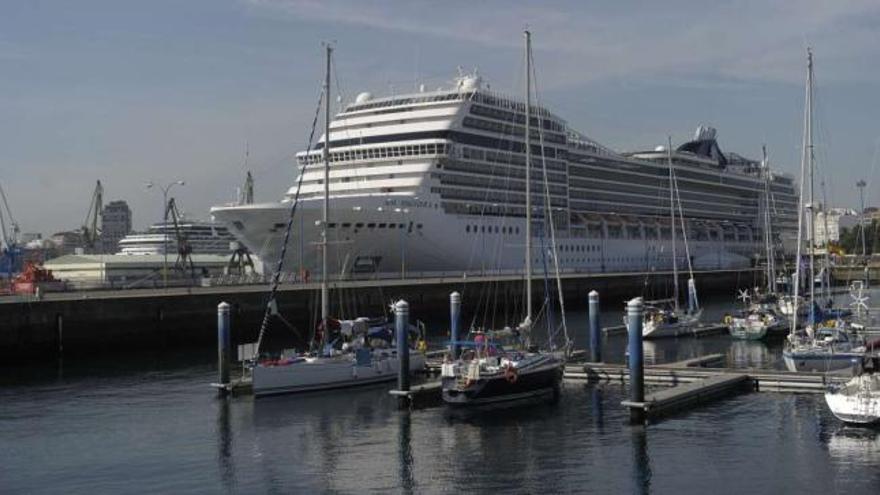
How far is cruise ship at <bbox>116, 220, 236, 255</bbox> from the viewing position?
152 m

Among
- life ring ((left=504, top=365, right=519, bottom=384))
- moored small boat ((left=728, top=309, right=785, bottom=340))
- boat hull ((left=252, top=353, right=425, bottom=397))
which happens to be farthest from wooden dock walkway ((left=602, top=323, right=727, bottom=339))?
life ring ((left=504, top=365, right=519, bottom=384))

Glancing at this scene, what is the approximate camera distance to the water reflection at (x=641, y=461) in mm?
21188

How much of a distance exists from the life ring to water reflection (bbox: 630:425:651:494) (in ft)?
14.9

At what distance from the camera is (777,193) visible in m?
129

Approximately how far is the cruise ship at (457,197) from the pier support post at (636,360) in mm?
23523

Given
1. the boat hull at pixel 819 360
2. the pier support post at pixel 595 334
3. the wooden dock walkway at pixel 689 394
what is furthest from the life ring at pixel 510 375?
the boat hull at pixel 819 360

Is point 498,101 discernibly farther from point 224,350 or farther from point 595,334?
point 224,350

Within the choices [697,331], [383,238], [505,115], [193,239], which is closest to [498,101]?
[505,115]

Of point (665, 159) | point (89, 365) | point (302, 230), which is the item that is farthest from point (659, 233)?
point (89, 365)

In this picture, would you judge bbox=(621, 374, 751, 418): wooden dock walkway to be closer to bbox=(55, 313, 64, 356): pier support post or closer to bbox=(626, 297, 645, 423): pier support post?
bbox=(626, 297, 645, 423): pier support post

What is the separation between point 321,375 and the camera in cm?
3319

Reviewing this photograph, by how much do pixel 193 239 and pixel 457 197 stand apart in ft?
299

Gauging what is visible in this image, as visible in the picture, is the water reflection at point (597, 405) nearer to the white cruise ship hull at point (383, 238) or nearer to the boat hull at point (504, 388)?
the boat hull at point (504, 388)

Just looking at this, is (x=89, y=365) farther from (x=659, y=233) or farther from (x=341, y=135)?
(x=659, y=233)
